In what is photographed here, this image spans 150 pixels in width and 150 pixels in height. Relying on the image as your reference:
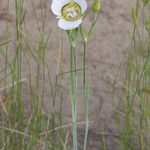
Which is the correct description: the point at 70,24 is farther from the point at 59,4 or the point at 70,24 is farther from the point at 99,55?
the point at 99,55

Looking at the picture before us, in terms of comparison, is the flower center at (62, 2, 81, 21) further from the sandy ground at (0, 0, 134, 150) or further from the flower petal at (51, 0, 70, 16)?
the sandy ground at (0, 0, 134, 150)

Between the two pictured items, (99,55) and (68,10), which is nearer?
(68,10)

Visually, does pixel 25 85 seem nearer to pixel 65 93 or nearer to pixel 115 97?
pixel 65 93

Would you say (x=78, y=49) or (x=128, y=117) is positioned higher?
(x=78, y=49)

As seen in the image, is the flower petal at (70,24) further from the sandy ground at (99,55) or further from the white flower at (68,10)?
the sandy ground at (99,55)

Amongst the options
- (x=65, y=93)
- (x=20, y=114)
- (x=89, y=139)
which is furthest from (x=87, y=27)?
(x=20, y=114)

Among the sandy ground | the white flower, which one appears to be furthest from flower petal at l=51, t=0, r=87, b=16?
the sandy ground

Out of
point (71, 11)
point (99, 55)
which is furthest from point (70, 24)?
point (99, 55)
